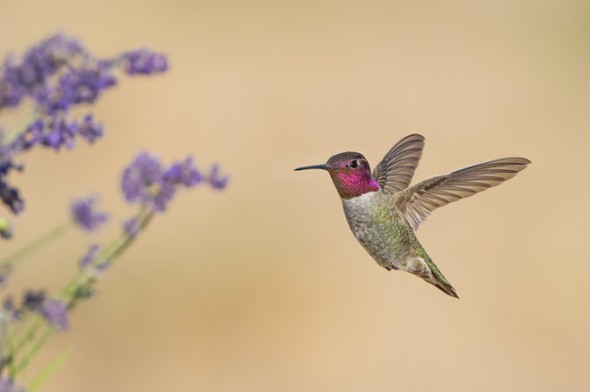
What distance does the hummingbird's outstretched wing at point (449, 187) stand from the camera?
347cm

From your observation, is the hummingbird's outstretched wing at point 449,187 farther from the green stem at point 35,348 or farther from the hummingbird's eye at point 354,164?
the green stem at point 35,348

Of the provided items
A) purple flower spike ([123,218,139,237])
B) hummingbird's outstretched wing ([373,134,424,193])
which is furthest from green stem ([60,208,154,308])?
hummingbird's outstretched wing ([373,134,424,193])

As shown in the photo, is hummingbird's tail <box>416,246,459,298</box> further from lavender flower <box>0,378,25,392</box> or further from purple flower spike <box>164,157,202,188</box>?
lavender flower <box>0,378,25,392</box>

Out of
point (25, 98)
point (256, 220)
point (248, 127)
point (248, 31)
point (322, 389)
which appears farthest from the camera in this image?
point (248, 31)

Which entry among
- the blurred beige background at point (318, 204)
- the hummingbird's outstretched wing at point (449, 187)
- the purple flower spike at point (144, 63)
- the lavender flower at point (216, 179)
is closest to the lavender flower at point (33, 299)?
the lavender flower at point (216, 179)

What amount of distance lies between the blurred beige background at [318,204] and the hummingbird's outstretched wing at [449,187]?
6.35 metres

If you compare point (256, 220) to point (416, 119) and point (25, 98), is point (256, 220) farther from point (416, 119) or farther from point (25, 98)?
point (25, 98)

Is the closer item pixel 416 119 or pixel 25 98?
pixel 25 98

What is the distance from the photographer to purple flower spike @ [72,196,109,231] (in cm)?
163

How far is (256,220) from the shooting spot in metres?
12.3

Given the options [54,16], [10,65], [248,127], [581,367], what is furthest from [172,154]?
[10,65]

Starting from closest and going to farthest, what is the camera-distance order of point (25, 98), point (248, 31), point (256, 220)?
point (25, 98) → point (256, 220) → point (248, 31)

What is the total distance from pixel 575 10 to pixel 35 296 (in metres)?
15.9

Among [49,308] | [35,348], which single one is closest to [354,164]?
[35,348]
